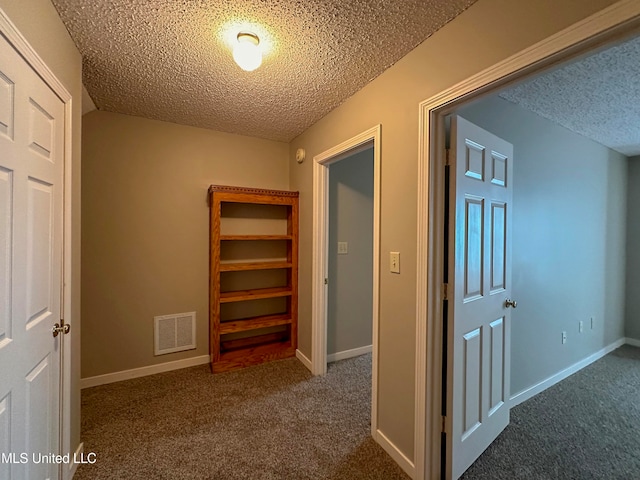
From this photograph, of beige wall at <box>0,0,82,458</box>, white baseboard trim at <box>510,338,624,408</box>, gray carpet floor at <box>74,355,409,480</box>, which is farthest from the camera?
white baseboard trim at <box>510,338,624,408</box>

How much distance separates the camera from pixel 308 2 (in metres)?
1.24

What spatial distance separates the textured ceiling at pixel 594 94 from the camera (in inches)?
62.0

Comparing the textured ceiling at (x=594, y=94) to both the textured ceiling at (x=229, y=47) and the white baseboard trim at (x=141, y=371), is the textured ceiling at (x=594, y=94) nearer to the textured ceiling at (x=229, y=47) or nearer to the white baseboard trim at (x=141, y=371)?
the textured ceiling at (x=229, y=47)

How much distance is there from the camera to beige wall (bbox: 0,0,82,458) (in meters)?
1.05

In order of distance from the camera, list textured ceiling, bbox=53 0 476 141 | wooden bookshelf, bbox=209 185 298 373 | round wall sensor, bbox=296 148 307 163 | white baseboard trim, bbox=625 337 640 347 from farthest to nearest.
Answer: white baseboard trim, bbox=625 337 640 347 < round wall sensor, bbox=296 148 307 163 < wooden bookshelf, bbox=209 185 298 373 < textured ceiling, bbox=53 0 476 141

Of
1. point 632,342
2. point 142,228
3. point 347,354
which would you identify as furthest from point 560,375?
point 142,228

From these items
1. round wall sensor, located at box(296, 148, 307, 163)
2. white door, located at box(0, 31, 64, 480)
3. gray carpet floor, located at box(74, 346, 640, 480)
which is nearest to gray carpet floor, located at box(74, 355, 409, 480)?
gray carpet floor, located at box(74, 346, 640, 480)

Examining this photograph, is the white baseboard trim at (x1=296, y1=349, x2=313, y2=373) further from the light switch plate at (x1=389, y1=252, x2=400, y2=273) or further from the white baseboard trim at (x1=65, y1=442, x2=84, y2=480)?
the white baseboard trim at (x1=65, y1=442, x2=84, y2=480)

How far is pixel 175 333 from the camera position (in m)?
2.69

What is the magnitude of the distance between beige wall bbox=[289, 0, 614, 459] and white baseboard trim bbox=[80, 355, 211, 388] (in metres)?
1.92

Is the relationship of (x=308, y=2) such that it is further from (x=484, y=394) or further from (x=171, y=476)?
(x=171, y=476)

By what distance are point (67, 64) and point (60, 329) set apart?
134 centimetres

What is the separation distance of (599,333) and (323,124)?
12.0ft

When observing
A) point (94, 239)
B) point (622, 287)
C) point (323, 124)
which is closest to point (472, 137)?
point (323, 124)
